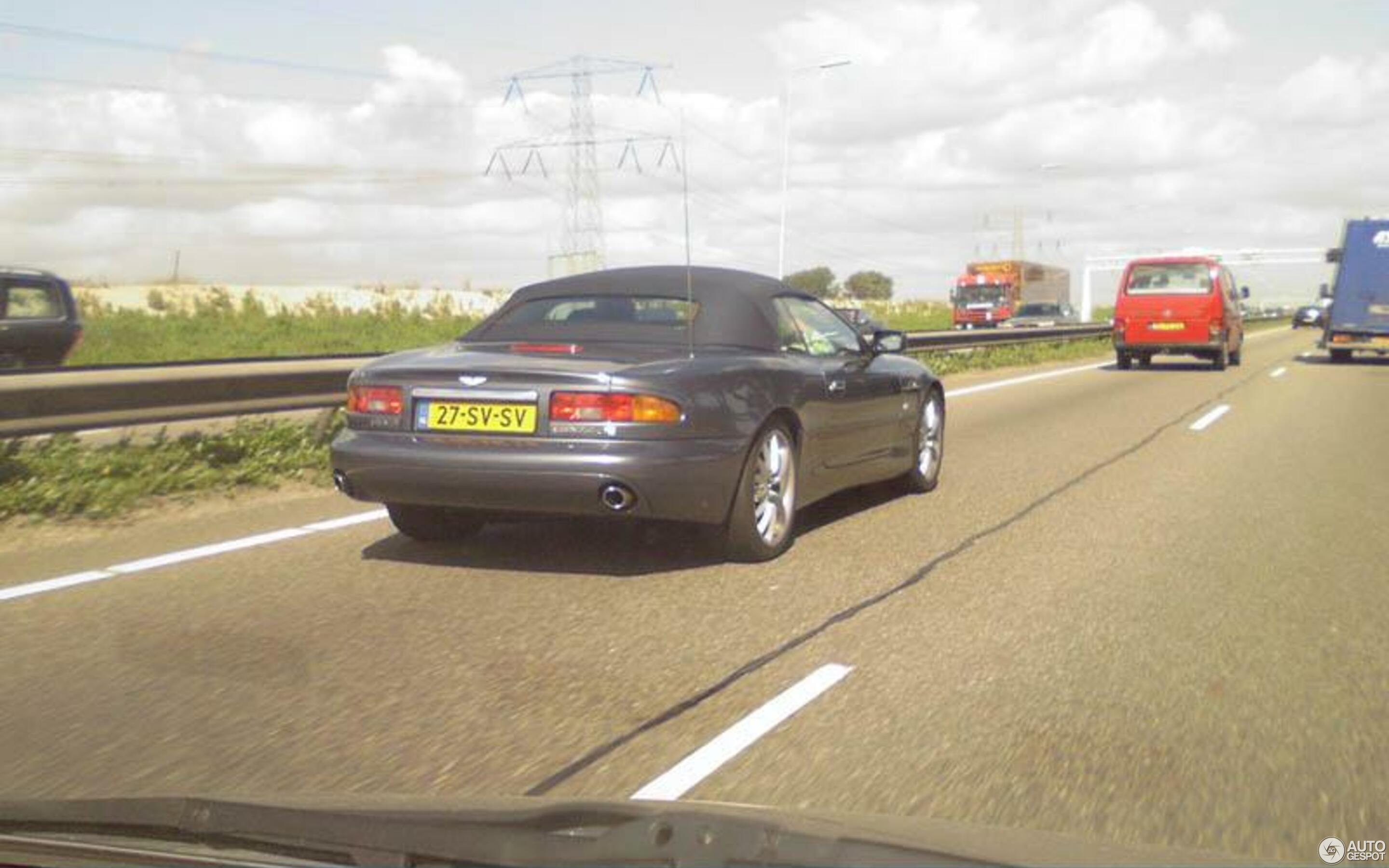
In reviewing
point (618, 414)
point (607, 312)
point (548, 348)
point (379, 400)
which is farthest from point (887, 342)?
point (379, 400)

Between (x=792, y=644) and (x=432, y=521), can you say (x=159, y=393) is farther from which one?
(x=792, y=644)

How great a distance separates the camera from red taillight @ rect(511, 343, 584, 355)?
243 inches

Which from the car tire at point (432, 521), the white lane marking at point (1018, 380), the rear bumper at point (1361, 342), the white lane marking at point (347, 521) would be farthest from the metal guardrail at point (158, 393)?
the rear bumper at point (1361, 342)

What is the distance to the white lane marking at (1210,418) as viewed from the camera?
14.0 metres

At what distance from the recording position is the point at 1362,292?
28438 mm

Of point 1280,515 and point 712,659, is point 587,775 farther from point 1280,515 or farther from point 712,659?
point 1280,515

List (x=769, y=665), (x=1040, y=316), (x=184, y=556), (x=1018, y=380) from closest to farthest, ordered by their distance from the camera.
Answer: (x=769, y=665) → (x=184, y=556) → (x=1018, y=380) → (x=1040, y=316)

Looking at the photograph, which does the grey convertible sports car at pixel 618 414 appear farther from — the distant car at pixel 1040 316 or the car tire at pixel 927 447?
the distant car at pixel 1040 316

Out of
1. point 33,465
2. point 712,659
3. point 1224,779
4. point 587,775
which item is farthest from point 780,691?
point 33,465

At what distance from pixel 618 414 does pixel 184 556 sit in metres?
2.38

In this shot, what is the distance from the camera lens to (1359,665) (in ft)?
15.4

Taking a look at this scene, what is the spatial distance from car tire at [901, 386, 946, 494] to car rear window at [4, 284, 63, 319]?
34.0 feet

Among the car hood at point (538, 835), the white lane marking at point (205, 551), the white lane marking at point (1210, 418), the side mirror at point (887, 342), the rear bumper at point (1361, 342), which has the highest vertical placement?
the side mirror at point (887, 342)

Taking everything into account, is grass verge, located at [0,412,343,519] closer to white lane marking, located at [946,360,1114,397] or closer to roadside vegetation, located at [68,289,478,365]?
white lane marking, located at [946,360,1114,397]
